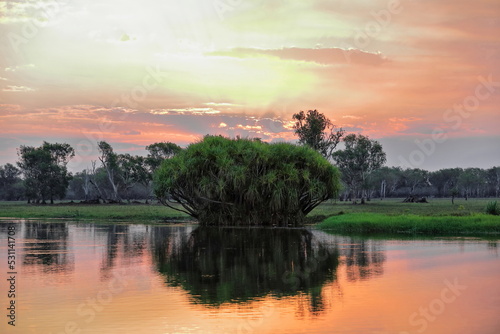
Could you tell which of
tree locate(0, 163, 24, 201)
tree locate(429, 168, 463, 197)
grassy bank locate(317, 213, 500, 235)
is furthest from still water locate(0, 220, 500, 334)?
tree locate(429, 168, 463, 197)

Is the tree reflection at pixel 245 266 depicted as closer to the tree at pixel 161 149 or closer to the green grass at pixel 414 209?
the green grass at pixel 414 209

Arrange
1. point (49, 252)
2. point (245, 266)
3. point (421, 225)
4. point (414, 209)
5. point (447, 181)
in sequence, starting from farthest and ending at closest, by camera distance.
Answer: point (447, 181)
point (414, 209)
point (421, 225)
point (49, 252)
point (245, 266)

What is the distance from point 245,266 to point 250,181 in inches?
1003

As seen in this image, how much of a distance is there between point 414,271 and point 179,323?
1191 cm

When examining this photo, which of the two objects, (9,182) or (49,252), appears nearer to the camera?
(49,252)

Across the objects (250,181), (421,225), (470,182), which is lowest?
(421,225)

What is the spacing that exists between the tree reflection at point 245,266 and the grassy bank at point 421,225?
7523mm

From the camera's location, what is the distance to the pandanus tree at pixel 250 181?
47938mm

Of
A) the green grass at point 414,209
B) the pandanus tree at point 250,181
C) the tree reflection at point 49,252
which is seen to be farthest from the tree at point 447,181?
the tree reflection at point 49,252

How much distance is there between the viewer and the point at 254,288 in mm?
18078

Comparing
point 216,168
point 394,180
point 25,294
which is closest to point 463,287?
point 25,294

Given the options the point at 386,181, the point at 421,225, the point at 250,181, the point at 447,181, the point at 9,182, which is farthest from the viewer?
the point at 447,181

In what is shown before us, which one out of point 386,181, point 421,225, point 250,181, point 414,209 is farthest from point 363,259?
point 386,181

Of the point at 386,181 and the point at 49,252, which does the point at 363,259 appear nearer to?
the point at 49,252
